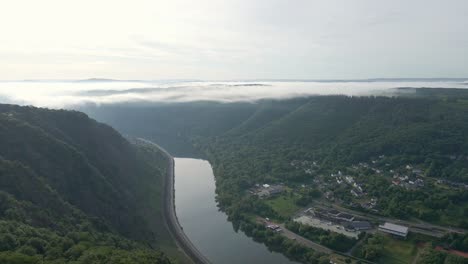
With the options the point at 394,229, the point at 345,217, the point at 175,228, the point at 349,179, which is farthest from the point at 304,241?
the point at 349,179

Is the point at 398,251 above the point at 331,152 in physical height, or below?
below

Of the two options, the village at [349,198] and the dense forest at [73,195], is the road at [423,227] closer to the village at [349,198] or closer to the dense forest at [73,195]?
the village at [349,198]

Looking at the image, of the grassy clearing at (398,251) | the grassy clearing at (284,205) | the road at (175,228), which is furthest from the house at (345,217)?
the road at (175,228)

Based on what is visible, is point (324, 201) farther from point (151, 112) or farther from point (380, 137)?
point (151, 112)

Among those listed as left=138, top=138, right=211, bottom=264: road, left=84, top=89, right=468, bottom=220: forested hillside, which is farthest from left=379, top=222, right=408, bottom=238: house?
left=84, top=89, right=468, bottom=220: forested hillside

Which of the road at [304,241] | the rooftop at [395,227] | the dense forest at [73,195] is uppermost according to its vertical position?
the dense forest at [73,195]

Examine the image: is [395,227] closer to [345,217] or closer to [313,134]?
[345,217]
